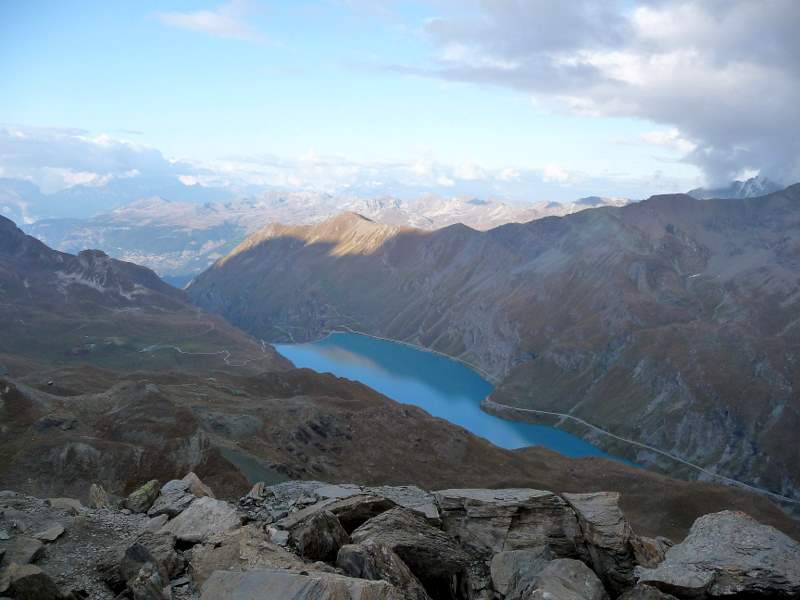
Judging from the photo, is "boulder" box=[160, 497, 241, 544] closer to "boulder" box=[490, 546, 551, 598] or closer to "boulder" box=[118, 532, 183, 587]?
"boulder" box=[118, 532, 183, 587]

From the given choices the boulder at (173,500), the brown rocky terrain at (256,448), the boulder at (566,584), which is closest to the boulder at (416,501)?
the boulder at (566,584)

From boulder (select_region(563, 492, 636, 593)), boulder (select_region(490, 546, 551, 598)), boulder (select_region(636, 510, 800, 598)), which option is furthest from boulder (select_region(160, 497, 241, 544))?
boulder (select_region(636, 510, 800, 598))

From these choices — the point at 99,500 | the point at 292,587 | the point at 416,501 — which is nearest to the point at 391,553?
the point at 292,587

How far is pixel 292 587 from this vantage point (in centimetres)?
1556

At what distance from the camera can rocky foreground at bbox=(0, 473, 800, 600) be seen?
690 inches

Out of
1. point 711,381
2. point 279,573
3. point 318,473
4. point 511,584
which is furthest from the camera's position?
point 711,381

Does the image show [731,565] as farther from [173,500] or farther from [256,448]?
[256,448]

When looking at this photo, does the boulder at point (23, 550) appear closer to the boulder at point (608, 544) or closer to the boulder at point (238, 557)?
the boulder at point (238, 557)

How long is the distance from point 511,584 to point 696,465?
6333 inches

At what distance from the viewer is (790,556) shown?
20.0 meters

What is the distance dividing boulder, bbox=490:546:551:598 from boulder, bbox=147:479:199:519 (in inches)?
571

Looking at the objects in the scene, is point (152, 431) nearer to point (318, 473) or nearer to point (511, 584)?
point (318, 473)

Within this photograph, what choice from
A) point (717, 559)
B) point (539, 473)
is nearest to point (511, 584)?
point (717, 559)

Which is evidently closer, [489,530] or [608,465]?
[489,530]
